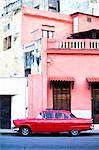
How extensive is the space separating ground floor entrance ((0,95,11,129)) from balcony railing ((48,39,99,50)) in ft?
16.0

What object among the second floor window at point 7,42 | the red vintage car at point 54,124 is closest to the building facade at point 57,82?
the red vintage car at point 54,124

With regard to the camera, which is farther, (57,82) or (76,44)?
(76,44)

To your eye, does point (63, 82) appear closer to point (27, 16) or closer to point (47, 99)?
A: point (47, 99)

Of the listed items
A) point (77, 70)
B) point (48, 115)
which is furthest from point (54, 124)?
point (77, 70)

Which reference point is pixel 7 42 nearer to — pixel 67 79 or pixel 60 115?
pixel 67 79

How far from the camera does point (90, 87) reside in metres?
25.2

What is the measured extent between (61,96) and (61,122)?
4.10m

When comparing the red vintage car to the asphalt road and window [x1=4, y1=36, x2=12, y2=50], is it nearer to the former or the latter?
the asphalt road

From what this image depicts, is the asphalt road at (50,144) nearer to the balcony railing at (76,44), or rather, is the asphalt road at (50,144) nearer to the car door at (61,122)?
the car door at (61,122)

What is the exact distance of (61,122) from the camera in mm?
21469

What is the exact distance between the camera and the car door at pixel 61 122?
21.4 meters

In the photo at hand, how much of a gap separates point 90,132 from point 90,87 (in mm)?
3537

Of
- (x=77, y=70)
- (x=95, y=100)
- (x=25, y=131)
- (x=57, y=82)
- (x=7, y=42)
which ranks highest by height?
(x=7, y=42)

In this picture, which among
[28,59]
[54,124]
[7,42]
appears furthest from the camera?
[7,42]
